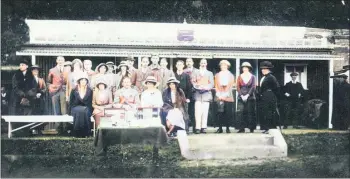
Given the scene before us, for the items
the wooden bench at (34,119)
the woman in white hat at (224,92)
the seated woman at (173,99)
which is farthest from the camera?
the woman in white hat at (224,92)

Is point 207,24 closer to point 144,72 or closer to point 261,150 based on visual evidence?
point 144,72

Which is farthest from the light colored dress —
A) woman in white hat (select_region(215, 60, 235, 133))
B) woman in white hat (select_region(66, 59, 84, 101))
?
woman in white hat (select_region(215, 60, 235, 133))

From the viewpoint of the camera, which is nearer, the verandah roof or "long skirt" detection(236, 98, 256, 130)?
the verandah roof

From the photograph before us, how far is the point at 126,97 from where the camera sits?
470 centimetres

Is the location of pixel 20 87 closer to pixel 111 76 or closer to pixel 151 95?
pixel 111 76

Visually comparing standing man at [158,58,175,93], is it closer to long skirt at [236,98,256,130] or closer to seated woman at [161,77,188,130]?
seated woman at [161,77,188,130]

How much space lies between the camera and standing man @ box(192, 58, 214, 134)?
4.83m

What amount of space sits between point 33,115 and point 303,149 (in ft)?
10.3

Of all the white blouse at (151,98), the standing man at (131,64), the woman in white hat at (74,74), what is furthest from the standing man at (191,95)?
the woman in white hat at (74,74)

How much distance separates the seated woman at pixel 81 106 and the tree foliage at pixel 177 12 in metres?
0.76

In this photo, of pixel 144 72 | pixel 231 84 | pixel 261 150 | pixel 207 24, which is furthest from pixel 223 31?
pixel 261 150

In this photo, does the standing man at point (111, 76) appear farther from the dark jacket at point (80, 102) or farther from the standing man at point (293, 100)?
the standing man at point (293, 100)

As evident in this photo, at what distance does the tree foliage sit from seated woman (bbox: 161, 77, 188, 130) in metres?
0.73

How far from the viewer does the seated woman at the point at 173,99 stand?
474cm
